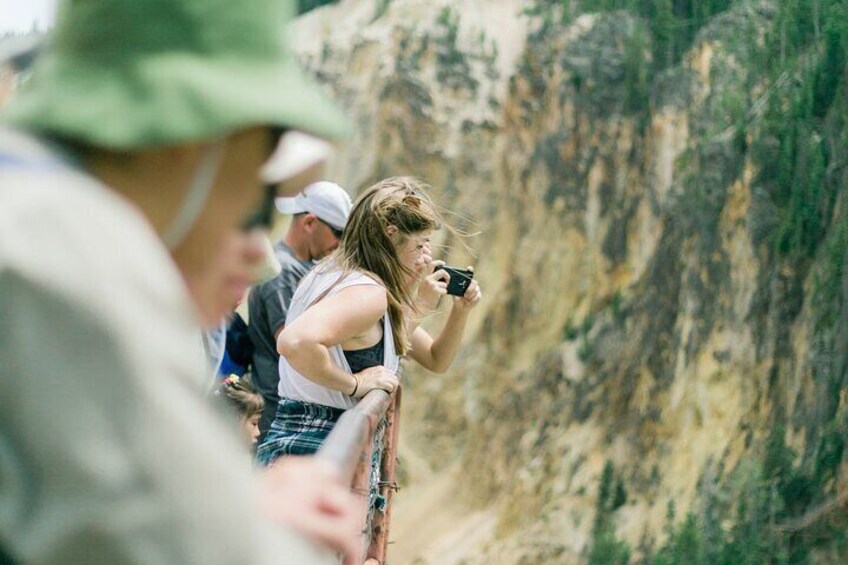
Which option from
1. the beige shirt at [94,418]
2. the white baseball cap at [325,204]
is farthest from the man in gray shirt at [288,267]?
the beige shirt at [94,418]

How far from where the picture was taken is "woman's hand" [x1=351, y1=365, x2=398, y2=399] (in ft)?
10.6

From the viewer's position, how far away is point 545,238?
12.8 meters

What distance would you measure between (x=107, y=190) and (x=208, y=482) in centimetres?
21

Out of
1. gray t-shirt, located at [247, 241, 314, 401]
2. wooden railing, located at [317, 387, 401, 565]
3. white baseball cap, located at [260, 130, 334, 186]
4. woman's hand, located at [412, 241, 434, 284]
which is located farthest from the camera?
gray t-shirt, located at [247, 241, 314, 401]

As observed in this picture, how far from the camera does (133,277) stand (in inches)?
28.9

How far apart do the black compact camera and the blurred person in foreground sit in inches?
125

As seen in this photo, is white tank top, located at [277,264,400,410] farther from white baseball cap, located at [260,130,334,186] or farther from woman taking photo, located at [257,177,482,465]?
white baseball cap, located at [260,130,334,186]

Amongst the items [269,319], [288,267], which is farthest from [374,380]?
[288,267]

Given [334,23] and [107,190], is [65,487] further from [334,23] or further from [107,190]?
[334,23]

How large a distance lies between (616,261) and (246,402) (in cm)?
765

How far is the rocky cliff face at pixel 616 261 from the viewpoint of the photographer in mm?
8375

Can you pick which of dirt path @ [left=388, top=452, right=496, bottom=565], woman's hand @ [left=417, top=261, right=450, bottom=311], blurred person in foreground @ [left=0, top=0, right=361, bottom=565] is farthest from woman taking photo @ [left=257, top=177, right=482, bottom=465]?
dirt path @ [left=388, top=452, right=496, bottom=565]

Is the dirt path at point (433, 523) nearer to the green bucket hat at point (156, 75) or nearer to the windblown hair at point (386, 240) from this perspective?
the windblown hair at point (386, 240)

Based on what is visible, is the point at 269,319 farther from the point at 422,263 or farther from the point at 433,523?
the point at 433,523
